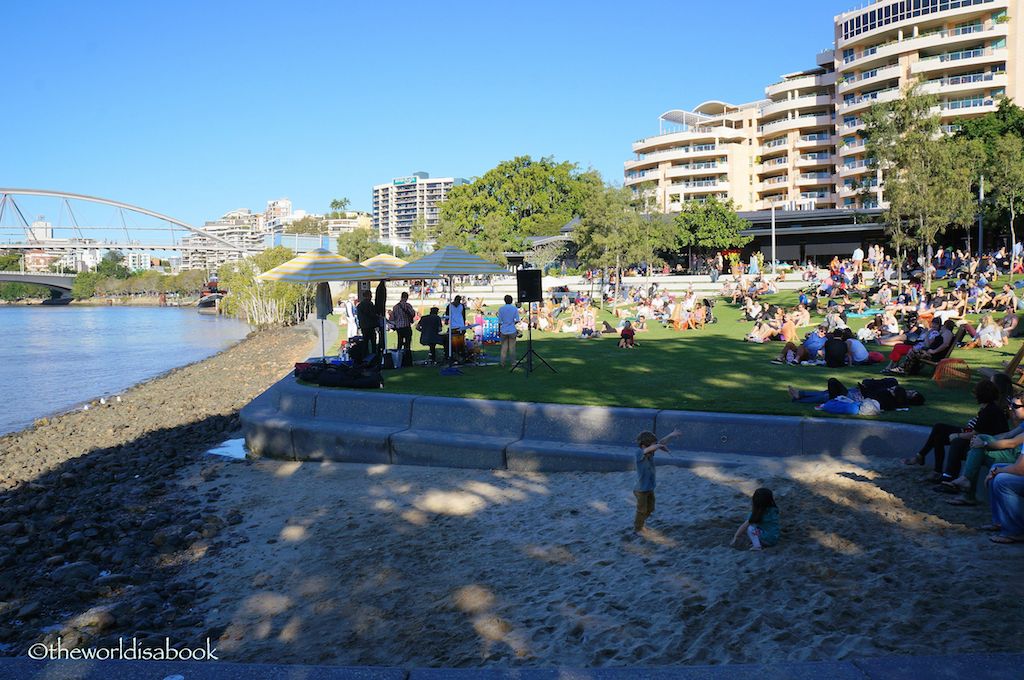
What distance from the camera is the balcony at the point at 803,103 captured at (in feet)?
250

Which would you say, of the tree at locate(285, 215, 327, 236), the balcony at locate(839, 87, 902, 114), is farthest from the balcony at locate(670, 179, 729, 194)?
the tree at locate(285, 215, 327, 236)

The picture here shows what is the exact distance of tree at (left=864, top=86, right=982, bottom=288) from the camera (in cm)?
2564

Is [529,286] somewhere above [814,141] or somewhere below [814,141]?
below

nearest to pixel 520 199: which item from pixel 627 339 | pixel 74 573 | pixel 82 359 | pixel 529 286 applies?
pixel 82 359

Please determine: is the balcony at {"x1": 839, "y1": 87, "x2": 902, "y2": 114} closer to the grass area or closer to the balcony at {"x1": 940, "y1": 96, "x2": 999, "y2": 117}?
the balcony at {"x1": 940, "y1": 96, "x2": 999, "y2": 117}

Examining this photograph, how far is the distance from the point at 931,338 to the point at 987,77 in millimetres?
60621

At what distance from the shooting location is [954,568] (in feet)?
18.4

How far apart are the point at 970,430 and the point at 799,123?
251 ft

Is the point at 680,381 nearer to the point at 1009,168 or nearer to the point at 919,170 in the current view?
the point at 919,170

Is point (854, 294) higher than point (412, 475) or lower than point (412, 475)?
higher

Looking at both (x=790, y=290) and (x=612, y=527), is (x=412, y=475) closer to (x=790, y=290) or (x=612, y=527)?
(x=612, y=527)

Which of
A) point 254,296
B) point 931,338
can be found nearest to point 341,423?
point 931,338

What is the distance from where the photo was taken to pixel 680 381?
12.4 m

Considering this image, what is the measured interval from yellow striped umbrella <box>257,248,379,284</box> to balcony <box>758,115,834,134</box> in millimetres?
70796
